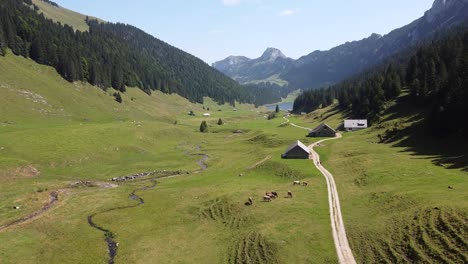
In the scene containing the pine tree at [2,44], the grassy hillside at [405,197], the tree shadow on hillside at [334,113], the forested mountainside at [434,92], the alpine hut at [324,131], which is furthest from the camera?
the tree shadow on hillside at [334,113]

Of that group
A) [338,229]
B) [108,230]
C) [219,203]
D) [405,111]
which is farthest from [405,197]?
[405,111]

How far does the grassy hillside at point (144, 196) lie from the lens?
144ft

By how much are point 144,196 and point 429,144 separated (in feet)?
217

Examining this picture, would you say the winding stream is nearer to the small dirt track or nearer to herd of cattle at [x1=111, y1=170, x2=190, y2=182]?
herd of cattle at [x1=111, y1=170, x2=190, y2=182]

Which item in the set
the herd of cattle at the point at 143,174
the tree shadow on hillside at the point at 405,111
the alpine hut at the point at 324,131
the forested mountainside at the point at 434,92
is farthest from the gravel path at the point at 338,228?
the alpine hut at the point at 324,131

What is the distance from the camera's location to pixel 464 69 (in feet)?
299

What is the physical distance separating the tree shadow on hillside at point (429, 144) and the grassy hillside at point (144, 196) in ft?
81.2

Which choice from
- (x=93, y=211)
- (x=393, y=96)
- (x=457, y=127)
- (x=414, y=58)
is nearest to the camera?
(x=93, y=211)

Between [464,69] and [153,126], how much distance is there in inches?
4293

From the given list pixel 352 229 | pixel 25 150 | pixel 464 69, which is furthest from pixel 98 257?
pixel 464 69

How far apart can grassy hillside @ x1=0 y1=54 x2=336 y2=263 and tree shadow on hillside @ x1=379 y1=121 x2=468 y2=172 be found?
2474 centimetres

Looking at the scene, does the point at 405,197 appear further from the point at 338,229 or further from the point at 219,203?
the point at 219,203

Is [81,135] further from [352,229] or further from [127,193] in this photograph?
[352,229]

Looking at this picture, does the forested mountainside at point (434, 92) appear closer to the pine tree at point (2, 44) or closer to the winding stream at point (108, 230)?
the winding stream at point (108, 230)
